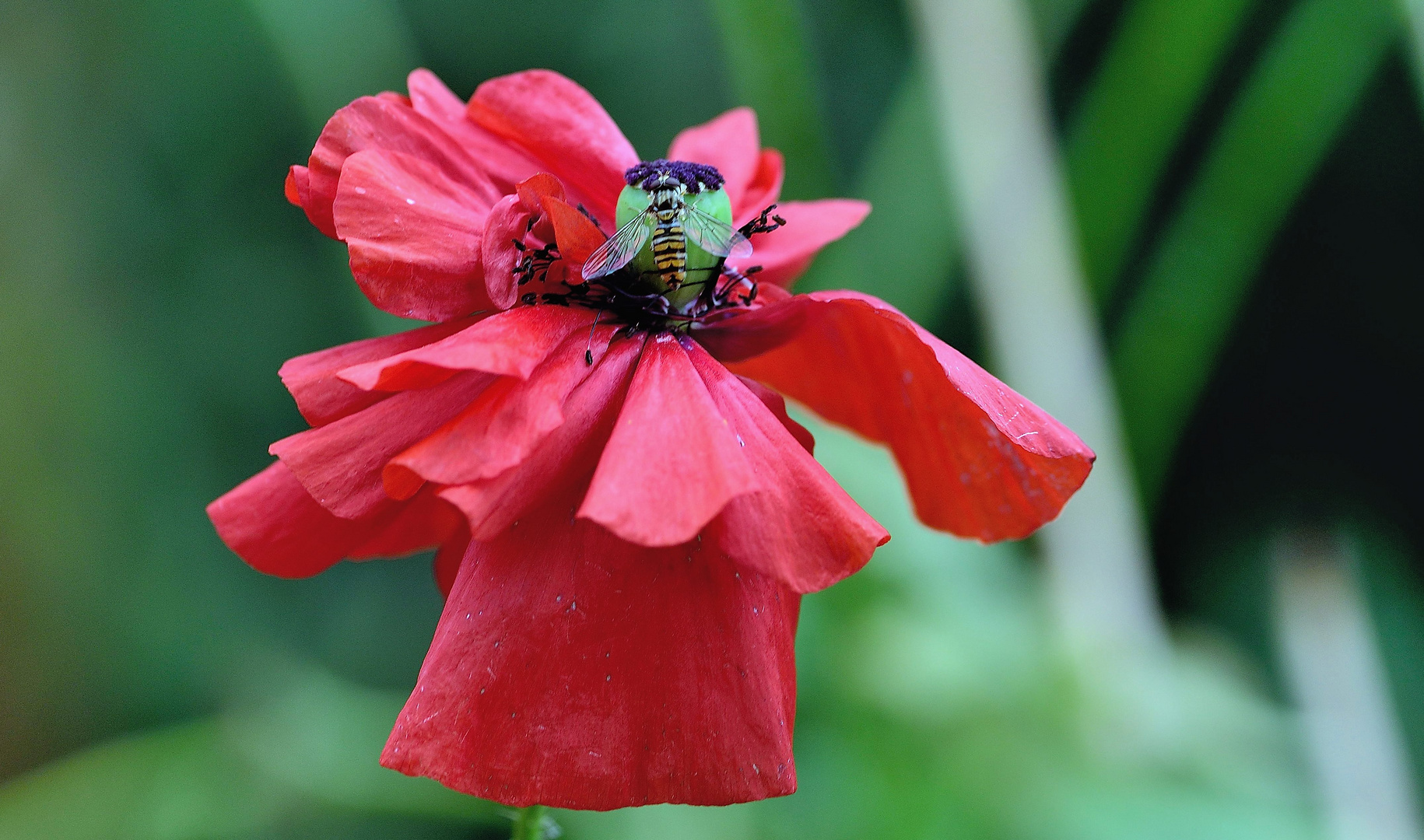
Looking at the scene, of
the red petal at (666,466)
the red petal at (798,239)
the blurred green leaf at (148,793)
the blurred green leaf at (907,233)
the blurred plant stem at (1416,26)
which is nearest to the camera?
the red petal at (666,466)

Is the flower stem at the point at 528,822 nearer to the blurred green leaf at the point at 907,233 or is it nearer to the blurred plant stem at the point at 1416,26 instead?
the blurred green leaf at the point at 907,233

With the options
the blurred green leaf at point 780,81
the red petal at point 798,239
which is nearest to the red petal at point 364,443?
the red petal at point 798,239

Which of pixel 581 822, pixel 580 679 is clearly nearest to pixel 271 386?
pixel 581 822

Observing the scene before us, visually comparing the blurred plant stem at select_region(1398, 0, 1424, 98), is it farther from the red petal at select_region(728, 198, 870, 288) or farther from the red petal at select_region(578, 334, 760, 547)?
the red petal at select_region(578, 334, 760, 547)

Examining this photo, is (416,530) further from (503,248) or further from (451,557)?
(503,248)

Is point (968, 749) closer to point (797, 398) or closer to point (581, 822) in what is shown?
point (581, 822)

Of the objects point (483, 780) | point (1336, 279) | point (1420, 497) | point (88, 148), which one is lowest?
point (1420, 497)
